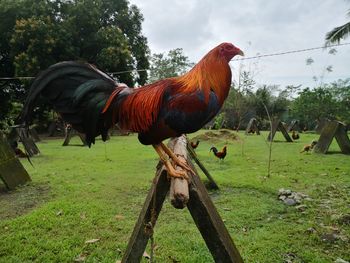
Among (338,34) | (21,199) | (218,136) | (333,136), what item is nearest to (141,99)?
(21,199)

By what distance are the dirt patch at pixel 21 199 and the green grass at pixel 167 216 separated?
2 centimetres

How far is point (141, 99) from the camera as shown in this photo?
2.48 m

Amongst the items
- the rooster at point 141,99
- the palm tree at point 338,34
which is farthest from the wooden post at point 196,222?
the palm tree at point 338,34

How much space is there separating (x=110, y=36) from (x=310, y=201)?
1706 cm

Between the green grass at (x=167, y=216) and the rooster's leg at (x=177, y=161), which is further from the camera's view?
the green grass at (x=167, y=216)

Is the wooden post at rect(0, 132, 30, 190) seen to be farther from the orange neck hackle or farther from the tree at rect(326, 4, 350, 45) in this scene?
the tree at rect(326, 4, 350, 45)

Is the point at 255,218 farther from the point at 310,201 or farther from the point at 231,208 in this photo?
the point at 310,201

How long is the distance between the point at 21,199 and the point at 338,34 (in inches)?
667

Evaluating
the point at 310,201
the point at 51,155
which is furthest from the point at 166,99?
the point at 51,155

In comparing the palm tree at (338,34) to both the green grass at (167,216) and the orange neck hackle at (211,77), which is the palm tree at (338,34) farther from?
the orange neck hackle at (211,77)

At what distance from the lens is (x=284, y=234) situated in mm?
4531

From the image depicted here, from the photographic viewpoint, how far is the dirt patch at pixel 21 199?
5.57 metres

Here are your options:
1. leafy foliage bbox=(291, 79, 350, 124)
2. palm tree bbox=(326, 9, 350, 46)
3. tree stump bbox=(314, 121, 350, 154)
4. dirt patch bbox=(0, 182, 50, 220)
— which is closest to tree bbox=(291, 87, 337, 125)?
leafy foliage bbox=(291, 79, 350, 124)

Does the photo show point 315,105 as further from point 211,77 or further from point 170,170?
point 170,170
